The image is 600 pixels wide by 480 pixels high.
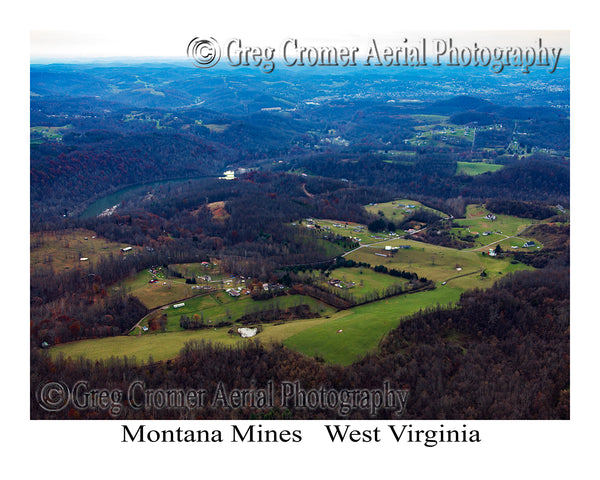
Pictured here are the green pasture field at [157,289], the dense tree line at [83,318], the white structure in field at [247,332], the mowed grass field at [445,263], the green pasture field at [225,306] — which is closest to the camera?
the white structure in field at [247,332]

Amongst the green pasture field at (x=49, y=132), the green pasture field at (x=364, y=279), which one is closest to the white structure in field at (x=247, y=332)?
the green pasture field at (x=364, y=279)

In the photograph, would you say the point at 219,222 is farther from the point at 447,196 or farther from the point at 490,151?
the point at 490,151

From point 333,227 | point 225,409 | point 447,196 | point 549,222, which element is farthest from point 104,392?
point 447,196

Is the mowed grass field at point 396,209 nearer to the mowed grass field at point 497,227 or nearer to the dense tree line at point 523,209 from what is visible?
the mowed grass field at point 497,227

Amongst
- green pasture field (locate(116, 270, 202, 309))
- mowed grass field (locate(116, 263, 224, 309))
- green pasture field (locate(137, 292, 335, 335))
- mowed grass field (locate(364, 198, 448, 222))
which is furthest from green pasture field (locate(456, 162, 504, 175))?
green pasture field (locate(116, 270, 202, 309))
